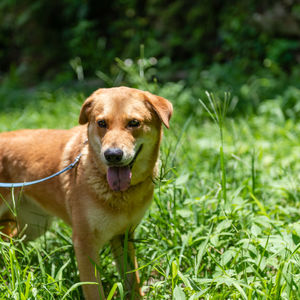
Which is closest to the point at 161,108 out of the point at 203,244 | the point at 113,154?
the point at 113,154

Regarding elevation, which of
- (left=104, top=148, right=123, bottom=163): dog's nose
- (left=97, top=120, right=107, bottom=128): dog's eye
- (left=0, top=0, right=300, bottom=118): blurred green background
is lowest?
(left=0, top=0, right=300, bottom=118): blurred green background

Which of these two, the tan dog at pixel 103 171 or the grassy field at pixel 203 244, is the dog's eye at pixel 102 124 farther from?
the grassy field at pixel 203 244

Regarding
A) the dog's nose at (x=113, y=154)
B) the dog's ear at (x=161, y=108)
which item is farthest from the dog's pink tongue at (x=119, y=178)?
the dog's ear at (x=161, y=108)

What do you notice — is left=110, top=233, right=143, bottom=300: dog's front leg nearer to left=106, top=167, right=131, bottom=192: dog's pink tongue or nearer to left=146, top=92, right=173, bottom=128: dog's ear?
left=106, top=167, right=131, bottom=192: dog's pink tongue

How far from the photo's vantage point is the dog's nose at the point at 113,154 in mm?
2287

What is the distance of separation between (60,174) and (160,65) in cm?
684

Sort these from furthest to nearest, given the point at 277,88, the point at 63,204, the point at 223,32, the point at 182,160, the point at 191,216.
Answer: the point at 223,32
the point at 277,88
the point at 182,160
the point at 191,216
the point at 63,204

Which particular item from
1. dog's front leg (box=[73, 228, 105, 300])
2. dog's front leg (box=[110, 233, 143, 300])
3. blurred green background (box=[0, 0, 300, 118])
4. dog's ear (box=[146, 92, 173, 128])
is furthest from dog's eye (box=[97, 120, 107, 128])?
blurred green background (box=[0, 0, 300, 118])

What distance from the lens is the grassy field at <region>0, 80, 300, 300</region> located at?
2273mm

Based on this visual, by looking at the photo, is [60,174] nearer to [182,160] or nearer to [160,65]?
[182,160]

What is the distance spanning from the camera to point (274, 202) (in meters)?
3.44

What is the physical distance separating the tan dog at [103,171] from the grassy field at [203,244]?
0.49ft

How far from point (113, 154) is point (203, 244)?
2.96 ft

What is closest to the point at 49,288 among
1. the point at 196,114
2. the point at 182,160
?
the point at 182,160
